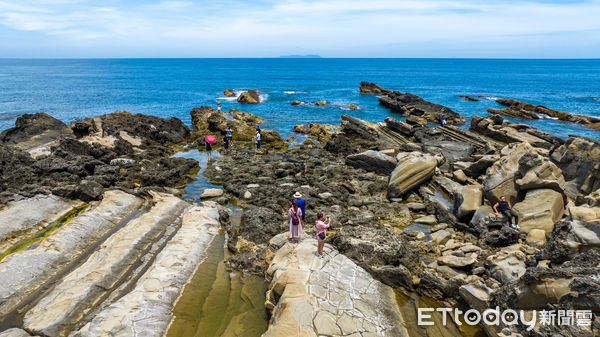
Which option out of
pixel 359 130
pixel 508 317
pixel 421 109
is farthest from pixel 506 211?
pixel 421 109

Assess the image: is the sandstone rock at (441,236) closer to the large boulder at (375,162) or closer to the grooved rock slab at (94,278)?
the large boulder at (375,162)

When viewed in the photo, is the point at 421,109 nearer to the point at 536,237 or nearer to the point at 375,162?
the point at 375,162

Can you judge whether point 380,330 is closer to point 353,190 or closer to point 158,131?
point 353,190

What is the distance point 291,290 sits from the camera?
10492mm

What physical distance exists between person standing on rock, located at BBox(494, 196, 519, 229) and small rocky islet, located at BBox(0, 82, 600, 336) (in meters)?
0.42

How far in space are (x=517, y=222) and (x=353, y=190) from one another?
997cm

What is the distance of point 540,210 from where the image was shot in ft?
52.0

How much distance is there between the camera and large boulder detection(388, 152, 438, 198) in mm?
22062

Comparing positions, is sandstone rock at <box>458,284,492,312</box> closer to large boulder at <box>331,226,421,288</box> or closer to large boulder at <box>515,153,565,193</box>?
large boulder at <box>331,226,421,288</box>

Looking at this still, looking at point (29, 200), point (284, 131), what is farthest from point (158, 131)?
point (29, 200)

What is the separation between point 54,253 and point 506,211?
68.4 feet

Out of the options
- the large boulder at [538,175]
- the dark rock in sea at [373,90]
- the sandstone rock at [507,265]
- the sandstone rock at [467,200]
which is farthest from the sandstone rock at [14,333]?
the dark rock in sea at [373,90]

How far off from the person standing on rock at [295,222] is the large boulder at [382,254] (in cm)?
184

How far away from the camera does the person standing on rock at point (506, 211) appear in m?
16.1
